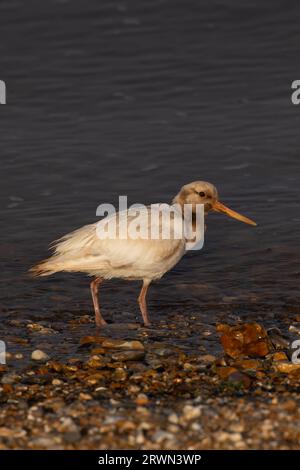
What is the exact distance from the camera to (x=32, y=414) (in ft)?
20.9

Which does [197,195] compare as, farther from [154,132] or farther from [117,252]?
[154,132]

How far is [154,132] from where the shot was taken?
1444 centimetres

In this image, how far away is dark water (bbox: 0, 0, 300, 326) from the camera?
10.2 m

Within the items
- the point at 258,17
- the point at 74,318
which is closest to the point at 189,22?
the point at 258,17

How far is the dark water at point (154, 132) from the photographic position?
401 inches

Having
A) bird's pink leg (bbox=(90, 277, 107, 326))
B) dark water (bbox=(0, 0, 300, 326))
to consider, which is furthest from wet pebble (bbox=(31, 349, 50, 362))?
dark water (bbox=(0, 0, 300, 326))

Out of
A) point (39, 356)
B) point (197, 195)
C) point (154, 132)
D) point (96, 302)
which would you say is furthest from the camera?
point (154, 132)

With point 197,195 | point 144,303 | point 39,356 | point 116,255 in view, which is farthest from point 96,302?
point 197,195

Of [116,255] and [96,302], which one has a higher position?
[116,255]

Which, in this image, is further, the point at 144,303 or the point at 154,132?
the point at 154,132

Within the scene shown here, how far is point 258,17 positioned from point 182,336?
37.6ft

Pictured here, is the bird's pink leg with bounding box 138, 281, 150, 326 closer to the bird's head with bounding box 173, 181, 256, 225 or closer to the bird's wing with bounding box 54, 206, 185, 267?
the bird's wing with bounding box 54, 206, 185, 267

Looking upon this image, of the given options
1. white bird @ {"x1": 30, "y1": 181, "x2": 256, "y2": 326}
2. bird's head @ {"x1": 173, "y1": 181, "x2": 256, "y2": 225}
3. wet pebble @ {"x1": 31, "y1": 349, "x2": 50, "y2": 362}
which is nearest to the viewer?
wet pebble @ {"x1": 31, "y1": 349, "x2": 50, "y2": 362}

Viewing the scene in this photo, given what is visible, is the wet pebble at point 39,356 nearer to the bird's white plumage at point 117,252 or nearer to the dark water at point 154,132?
the bird's white plumage at point 117,252
